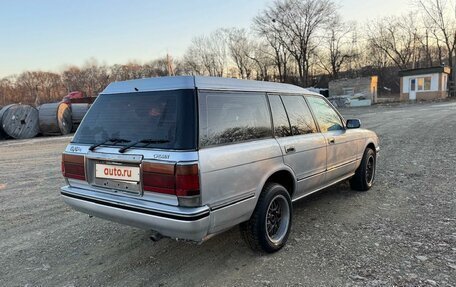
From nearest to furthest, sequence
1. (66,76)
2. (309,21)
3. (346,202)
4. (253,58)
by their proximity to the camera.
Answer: (346,202) < (309,21) < (253,58) < (66,76)

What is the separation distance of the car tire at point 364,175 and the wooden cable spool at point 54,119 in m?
18.9

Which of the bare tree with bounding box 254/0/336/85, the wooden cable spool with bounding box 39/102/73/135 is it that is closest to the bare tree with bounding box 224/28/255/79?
the bare tree with bounding box 254/0/336/85

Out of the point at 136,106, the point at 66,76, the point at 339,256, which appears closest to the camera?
the point at 136,106

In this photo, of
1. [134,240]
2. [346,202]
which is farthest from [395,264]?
[134,240]

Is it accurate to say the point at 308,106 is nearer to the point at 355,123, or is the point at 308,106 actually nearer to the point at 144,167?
the point at 355,123

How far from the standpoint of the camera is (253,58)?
6216 cm

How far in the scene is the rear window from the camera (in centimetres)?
295

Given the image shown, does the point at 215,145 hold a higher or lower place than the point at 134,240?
higher

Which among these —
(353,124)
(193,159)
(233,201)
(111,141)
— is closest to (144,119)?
(111,141)

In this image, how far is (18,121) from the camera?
64.3 ft

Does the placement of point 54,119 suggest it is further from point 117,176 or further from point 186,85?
point 186,85

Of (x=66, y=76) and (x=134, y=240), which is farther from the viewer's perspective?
(x=66, y=76)

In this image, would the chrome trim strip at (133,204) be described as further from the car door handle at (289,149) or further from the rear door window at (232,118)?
the car door handle at (289,149)

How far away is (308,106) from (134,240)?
2.81 m
